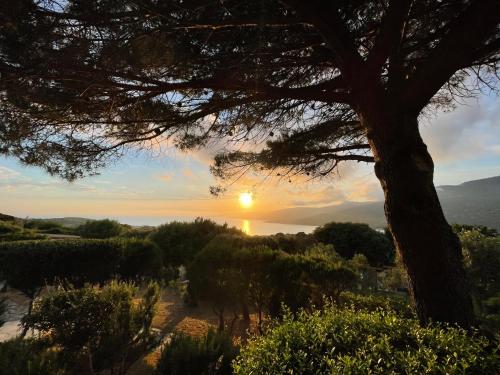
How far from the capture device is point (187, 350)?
3848 mm

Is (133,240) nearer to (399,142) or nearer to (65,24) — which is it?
(65,24)

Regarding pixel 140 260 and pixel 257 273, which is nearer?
pixel 257 273

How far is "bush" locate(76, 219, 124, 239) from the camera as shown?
1980 centimetres

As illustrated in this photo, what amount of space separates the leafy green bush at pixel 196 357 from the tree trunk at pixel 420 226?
229cm

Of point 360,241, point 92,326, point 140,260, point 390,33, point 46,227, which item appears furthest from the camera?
point 46,227

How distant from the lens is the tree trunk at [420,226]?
3.33 metres

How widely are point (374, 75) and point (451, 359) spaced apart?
2980 millimetres

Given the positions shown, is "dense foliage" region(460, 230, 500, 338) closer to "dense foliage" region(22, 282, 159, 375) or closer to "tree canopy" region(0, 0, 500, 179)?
"tree canopy" region(0, 0, 500, 179)

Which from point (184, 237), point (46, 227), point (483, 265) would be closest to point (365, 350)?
point (483, 265)

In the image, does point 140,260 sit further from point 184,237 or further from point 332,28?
point 332,28

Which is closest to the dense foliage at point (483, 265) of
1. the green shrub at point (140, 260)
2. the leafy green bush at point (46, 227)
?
the green shrub at point (140, 260)

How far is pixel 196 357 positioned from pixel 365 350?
7.12 feet

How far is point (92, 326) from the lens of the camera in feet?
14.2

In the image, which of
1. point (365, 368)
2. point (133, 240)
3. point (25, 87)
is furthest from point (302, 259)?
point (133, 240)
